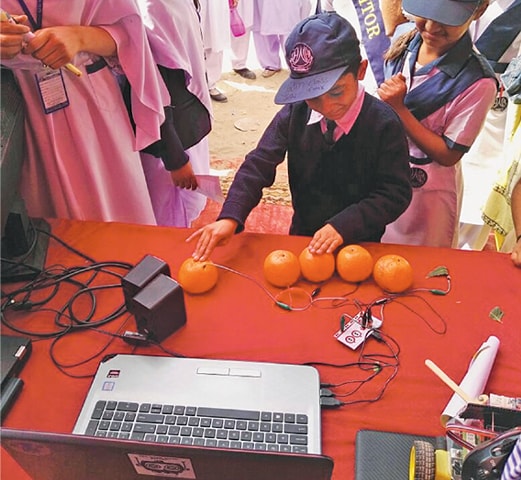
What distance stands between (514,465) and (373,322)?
45cm

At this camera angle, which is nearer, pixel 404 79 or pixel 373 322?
pixel 373 322

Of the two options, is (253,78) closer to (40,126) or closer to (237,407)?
(40,126)

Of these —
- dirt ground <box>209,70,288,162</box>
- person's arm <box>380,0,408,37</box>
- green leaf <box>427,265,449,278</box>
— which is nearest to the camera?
green leaf <box>427,265,449,278</box>

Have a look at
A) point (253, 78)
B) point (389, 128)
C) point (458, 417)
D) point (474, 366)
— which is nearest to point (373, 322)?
point (474, 366)

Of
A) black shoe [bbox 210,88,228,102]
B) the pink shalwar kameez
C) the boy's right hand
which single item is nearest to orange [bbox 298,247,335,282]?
the boy's right hand

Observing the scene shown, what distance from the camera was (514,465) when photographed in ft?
2.04

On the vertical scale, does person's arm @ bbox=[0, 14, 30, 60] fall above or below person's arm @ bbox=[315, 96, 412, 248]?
above

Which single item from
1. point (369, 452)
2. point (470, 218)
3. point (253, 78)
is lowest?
point (253, 78)

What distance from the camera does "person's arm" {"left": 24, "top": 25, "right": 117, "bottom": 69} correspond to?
1.14 meters

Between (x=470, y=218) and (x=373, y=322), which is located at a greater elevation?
(x=373, y=322)

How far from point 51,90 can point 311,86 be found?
603 millimetres

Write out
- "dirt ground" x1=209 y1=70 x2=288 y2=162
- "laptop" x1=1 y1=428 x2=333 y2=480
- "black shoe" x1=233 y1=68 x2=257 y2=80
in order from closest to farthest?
1. "laptop" x1=1 y1=428 x2=333 y2=480
2. "dirt ground" x1=209 y1=70 x2=288 y2=162
3. "black shoe" x1=233 y1=68 x2=257 y2=80

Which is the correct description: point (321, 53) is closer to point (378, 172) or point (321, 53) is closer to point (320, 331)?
point (378, 172)

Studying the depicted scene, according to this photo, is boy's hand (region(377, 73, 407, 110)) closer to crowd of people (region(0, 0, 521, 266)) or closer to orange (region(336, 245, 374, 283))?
crowd of people (region(0, 0, 521, 266))
